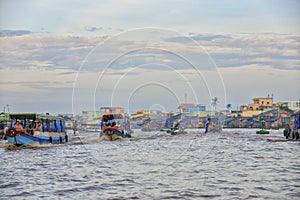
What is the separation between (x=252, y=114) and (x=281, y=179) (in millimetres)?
119967

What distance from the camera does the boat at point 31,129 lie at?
40.9m

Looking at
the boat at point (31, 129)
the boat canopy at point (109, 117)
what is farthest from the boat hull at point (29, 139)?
the boat canopy at point (109, 117)

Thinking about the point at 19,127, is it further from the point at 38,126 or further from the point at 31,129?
the point at 31,129

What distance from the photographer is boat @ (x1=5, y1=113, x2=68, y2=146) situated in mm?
40938

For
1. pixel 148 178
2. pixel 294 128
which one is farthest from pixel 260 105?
pixel 148 178

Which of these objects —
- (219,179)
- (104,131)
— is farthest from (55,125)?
(219,179)

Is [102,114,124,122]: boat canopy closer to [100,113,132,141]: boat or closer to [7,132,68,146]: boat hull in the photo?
[100,113,132,141]: boat

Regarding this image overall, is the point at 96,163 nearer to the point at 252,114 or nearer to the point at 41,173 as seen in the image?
the point at 41,173

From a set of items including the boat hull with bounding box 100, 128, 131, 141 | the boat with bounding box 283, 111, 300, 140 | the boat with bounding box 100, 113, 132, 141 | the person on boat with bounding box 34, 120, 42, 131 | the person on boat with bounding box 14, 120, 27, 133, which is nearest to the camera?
the person on boat with bounding box 14, 120, 27, 133

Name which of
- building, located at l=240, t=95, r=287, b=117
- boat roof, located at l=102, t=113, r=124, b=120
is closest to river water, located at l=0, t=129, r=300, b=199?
boat roof, located at l=102, t=113, r=124, b=120

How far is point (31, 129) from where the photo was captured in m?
44.2

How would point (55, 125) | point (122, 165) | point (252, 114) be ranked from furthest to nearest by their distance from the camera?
point (252, 114) < point (55, 125) < point (122, 165)

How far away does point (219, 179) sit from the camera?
21875 mm

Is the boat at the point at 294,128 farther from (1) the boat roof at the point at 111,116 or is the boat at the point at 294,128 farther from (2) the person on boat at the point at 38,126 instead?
(2) the person on boat at the point at 38,126
